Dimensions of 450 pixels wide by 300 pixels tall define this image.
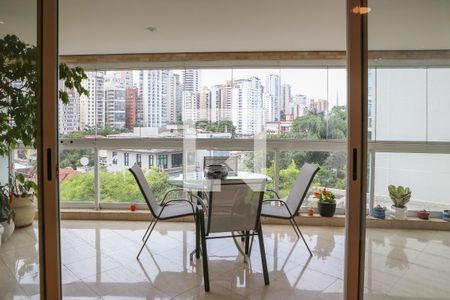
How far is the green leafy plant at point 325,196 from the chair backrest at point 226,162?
1289mm

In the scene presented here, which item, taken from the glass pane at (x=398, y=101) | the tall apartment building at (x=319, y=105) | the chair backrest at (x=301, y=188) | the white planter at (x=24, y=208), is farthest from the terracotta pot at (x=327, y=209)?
the white planter at (x=24, y=208)

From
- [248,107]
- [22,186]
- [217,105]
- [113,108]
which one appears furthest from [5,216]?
[248,107]

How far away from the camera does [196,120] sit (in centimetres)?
470

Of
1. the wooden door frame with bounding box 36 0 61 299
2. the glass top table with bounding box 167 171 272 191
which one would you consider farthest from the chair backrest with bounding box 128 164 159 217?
the wooden door frame with bounding box 36 0 61 299

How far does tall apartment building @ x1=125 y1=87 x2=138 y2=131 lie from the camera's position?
478 cm

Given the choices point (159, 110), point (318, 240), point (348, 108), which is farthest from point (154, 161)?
point (348, 108)

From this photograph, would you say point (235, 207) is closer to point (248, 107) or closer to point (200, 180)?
point (200, 180)

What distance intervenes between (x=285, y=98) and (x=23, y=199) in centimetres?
351

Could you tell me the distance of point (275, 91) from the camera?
464 cm

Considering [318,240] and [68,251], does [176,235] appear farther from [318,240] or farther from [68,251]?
[318,240]

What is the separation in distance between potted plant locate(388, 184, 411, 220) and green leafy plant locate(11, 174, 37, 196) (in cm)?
230

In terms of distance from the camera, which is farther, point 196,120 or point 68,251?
point 196,120

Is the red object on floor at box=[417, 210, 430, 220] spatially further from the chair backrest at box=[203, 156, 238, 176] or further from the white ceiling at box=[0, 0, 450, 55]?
the chair backrest at box=[203, 156, 238, 176]

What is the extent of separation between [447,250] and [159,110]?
382 centimetres
